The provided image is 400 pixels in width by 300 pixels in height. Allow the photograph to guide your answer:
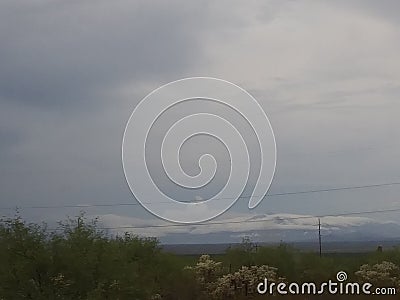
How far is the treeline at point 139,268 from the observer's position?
2866 cm

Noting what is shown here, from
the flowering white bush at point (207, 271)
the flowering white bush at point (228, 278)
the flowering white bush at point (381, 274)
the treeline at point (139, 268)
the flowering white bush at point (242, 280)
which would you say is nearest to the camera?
the treeline at point (139, 268)

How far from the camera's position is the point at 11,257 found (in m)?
28.9

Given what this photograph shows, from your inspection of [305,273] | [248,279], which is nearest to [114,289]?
[248,279]

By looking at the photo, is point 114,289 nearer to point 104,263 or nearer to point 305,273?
point 104,263

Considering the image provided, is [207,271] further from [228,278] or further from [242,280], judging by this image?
[242,280]

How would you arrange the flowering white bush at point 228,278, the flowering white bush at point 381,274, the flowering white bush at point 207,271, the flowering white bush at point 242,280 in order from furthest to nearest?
the flowering white bush at point 207,271 < the flowering white bush at point 228,278 < the flowering white bush at point 242,280 < the flowering white bush at point 381,274
